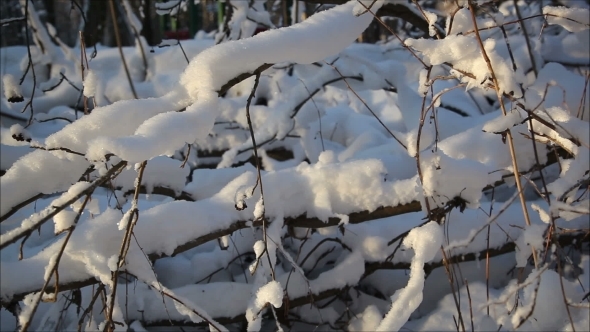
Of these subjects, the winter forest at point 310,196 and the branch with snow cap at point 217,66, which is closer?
the branch with snow cap at point 217,66

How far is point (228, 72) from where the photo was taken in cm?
119

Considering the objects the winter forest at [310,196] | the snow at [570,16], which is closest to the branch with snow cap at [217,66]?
the winter forest at [310,196]

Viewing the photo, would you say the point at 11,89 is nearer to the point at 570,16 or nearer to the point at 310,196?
the point at 310,196

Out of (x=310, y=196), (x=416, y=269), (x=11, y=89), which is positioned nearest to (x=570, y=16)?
(x=416, y=269)

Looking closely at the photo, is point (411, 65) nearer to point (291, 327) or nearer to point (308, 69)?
point (308, 69)

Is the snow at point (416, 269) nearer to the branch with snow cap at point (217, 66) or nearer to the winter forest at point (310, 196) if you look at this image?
the winter forest at point (310, 196)

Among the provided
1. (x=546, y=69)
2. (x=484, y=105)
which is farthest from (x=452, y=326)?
(x=484, y=105)

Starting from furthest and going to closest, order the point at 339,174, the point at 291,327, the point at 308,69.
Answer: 1. the point at 308,69
2. the point at 291,327
3. the point at 339,174

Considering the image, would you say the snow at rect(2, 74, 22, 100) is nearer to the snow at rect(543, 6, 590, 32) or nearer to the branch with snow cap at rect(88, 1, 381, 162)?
the branch with snow cap at rect(88, 1, 381, 162)

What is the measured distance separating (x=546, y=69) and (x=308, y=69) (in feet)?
4.71

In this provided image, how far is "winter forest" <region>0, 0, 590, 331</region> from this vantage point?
1.06m

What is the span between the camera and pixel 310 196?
166cm

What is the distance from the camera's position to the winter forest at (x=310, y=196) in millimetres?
1063

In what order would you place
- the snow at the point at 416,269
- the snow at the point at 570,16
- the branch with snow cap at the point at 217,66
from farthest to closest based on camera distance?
the snow at the point at 570,16, the snow at the point at 416,269, the branch with snow cap at the point at 217,66
